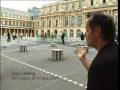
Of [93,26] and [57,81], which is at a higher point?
[93,26]

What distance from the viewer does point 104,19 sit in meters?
2.30

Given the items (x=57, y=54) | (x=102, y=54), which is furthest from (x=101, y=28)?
(x=57, y=54)

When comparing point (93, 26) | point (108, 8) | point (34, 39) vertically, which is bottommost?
point (34, 39)

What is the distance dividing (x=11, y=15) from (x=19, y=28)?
7.24 meters

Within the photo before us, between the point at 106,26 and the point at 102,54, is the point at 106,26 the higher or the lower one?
the higher one

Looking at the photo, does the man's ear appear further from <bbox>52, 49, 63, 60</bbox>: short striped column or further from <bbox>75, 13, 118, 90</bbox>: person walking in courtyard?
<bbox>52, 49, 63, 60</bbox>: short striped column

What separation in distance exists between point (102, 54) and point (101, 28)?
0.85 ft

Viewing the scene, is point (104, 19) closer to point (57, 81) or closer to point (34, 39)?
point (57, 81)

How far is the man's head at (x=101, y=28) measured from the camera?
2275 millimetres

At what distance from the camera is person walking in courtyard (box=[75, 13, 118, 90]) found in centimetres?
214

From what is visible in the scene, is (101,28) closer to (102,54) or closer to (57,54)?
(102,54)

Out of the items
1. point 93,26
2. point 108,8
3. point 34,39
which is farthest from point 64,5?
point 93,26

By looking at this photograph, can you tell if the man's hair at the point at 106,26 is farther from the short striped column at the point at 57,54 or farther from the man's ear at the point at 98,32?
the short striped column at the point at 57,54

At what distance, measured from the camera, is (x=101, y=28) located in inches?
89.7
